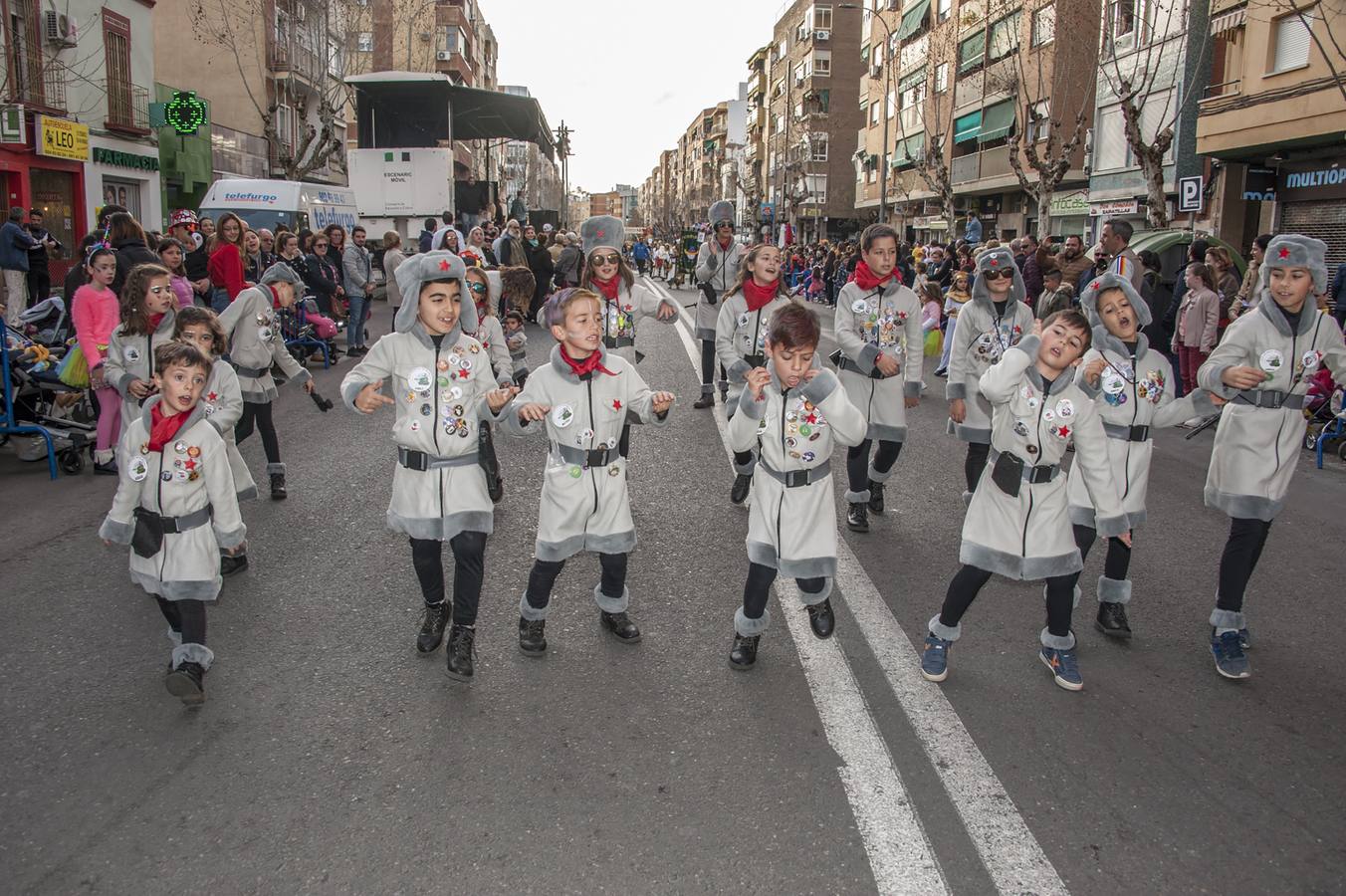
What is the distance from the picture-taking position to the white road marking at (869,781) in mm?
3043

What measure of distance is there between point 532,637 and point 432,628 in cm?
45

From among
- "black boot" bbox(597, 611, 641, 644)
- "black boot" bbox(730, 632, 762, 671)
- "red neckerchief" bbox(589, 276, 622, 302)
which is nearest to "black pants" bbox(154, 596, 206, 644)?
"black boot" bbox(597, 611, 641, 644)

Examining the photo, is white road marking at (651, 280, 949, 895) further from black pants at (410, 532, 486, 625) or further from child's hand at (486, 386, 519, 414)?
child's hand at (486, 386, 519, 414)

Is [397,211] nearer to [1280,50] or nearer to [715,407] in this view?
[715,407]

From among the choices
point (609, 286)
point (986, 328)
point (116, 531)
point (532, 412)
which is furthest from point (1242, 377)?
point (116, 531)

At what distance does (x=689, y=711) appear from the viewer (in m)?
4.08

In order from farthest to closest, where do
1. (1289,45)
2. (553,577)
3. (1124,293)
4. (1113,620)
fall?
(1289,45), (1113,620), (1124,293), (553,577)

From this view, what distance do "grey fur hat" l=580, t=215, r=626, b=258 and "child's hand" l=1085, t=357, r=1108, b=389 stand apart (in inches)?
155

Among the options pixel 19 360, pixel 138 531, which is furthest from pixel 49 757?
pixel 19 360

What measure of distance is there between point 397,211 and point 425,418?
23222mm

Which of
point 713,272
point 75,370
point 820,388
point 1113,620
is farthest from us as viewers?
point 713,272

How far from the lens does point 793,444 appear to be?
432 cm

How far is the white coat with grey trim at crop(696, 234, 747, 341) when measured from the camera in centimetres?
1116

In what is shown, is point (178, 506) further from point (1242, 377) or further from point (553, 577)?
point (1242, 377)
